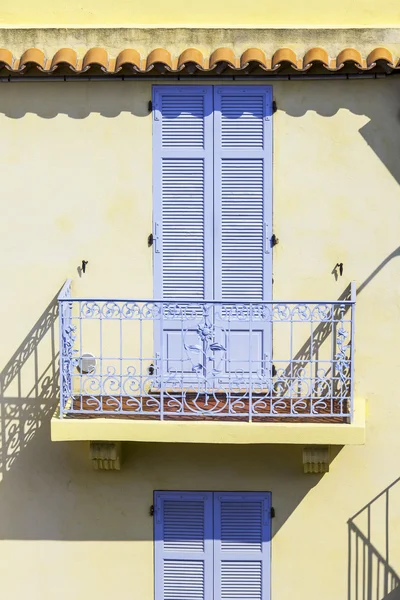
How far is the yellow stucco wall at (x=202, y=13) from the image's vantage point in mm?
9656

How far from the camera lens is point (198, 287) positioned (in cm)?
991

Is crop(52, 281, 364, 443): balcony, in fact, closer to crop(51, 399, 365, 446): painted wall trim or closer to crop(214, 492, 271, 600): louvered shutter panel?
crop(51, 399, 365, 446): painted wall trim

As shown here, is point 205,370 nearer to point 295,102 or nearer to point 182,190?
point 182,190

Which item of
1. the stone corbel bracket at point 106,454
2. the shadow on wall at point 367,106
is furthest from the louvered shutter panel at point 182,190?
the stone corbel bracket at point 106,454

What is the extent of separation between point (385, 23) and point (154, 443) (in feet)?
15.6

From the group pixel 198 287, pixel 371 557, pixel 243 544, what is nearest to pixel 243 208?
pixel 198 287

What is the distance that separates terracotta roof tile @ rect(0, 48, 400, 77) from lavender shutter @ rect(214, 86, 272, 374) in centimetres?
32

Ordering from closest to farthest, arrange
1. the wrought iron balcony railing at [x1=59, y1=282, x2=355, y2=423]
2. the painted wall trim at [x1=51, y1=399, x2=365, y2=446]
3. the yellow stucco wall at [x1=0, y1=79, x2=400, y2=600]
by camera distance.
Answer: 1. the painted wall trim at [x1=51, y1=399, x2=365, y2=446]
2. the wrought iron balcony railing at [x1=59, y1=282, x2=355, y2=423]
3. the yellow stucco wall at [x1=0, y1=79, x2=400, y2=600]

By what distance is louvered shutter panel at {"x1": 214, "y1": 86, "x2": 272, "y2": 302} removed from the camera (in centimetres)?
971

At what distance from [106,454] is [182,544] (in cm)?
129

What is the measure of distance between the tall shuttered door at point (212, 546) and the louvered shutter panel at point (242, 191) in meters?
2.14

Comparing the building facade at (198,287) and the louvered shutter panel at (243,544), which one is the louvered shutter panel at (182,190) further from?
the louvered shutter panel at (243,544)

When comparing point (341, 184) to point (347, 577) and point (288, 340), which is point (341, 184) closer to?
point (288, 340)

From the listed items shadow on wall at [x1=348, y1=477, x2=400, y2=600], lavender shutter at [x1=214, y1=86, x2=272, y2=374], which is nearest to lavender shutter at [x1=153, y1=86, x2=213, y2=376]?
lavender shutter at [x1=214, y1=86, x2=272, y2=374]
